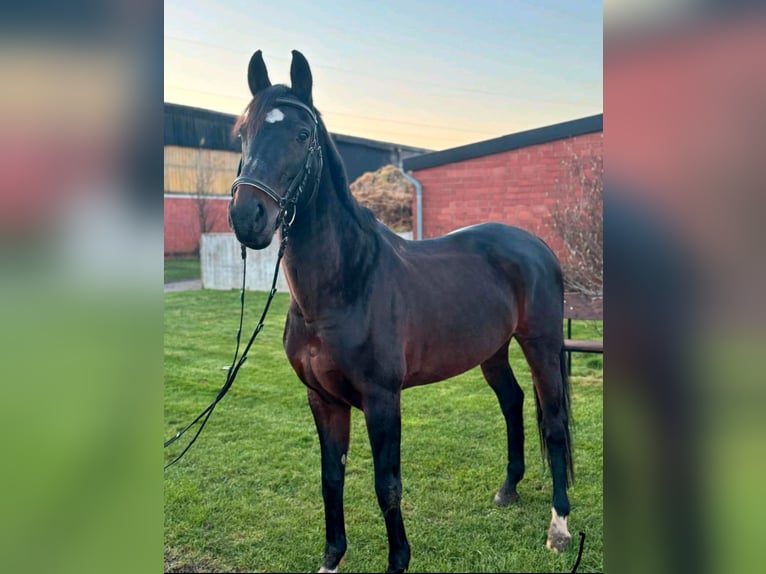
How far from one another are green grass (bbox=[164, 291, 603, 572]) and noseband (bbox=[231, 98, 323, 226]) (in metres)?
1.78

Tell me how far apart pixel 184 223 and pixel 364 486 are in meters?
11.3

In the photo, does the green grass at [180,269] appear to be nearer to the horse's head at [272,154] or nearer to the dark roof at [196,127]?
the dark roof at [196,127]

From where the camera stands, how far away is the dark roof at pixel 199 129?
1170cm

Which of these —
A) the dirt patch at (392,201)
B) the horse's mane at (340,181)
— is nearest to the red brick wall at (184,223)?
the dirt patch at (392,201)

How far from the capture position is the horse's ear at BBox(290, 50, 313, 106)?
201 cm

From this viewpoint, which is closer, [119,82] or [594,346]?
[119,82]

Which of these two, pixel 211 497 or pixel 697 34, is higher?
pixel 697 34

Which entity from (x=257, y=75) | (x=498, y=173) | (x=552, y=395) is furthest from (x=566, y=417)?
(x=498, y=173)

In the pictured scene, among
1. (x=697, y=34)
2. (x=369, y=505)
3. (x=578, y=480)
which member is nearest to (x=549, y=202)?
(x=578, y=480)

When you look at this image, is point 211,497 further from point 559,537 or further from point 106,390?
point 106,390

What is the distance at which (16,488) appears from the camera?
76cm

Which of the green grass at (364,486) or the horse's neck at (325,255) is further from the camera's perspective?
the green grass at (364,486)

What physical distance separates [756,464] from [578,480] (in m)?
3.22

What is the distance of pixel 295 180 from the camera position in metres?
1.94
